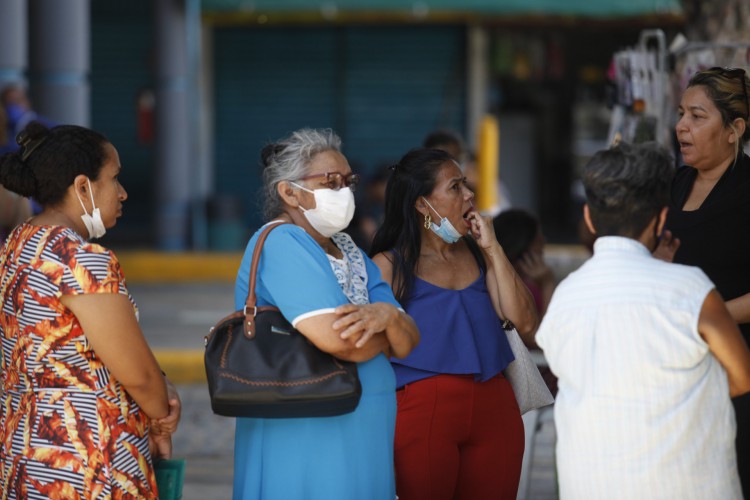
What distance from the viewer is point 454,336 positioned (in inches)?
170

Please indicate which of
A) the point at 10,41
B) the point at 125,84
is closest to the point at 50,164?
the point at 10,41

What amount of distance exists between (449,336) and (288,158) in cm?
93

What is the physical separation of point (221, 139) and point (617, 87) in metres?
12.0

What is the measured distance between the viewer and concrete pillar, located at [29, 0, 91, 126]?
11.3 metres

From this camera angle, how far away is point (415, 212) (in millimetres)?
4469

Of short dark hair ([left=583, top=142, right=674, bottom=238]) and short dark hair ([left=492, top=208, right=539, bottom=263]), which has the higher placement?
short dark hair ([left=583, top=142, right=674, bottom=238])

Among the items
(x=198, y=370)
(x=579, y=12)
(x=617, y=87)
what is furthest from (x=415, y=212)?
(x=579, y=12)

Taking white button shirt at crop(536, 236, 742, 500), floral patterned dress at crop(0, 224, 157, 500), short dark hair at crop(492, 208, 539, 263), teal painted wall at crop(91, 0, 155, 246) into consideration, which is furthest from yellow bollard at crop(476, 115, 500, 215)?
white button shirt at crop(536, 236, 742, 500)

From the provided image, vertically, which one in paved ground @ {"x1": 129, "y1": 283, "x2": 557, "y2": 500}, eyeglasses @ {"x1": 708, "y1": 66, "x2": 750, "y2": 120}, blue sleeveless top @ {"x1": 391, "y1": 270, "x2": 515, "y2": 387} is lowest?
paved ground @ {"x1": 129, "y1": 283, "x2": 557, "y2": 500}

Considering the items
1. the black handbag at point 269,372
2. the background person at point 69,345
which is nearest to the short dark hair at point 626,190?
the black handbag at point 269,372

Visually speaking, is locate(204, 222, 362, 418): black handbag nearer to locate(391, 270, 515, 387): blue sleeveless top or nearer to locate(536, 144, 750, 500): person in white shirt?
locate(536, 144, 750, 500): person in white shirt

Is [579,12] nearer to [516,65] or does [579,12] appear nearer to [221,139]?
[516,65]

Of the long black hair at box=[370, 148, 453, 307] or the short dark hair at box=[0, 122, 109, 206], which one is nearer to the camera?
the short dark hair at box=[0, 122, 109, 206]

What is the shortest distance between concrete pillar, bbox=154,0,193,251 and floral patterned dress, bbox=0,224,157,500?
42.1ft
